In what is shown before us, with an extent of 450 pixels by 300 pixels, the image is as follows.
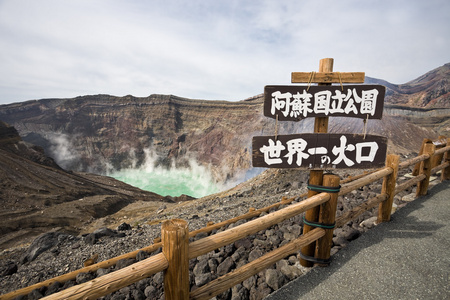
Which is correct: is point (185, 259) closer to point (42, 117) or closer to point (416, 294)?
point (416, 294)

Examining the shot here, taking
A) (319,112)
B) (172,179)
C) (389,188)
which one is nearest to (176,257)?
(319,112)

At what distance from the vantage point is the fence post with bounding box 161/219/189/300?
5.68 feet

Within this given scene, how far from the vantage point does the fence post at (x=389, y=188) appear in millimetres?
4000

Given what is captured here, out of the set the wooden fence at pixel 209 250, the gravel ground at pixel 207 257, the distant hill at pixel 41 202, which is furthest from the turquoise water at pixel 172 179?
the wooden fence at pixel 209 250

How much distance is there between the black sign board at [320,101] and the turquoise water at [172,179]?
46881 millimetres

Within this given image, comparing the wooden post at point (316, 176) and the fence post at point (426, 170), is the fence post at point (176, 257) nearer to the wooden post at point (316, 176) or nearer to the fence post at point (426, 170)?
the wooden post at point (316, 176)

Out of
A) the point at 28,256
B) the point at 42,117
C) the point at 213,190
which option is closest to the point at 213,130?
the point at 213,190

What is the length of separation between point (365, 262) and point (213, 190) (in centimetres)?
4743

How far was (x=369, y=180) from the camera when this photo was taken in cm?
357

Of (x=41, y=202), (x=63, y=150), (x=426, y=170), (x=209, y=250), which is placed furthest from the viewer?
(x=63, y=150)

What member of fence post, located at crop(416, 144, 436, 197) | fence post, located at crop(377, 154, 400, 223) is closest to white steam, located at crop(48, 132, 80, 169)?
fence post, located at crop(377, 154, 400, 223)

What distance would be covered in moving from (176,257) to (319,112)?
246 centimetres

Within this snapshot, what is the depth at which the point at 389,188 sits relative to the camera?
406 cm

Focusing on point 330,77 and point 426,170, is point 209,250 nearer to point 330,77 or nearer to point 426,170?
point 330,77
